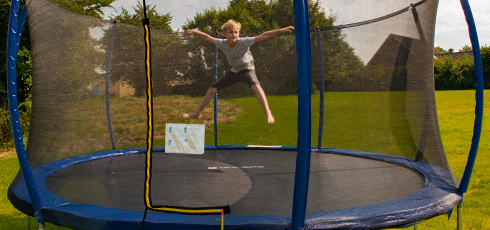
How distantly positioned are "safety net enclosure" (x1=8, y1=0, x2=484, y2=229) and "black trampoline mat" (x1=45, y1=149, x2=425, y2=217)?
0.01m

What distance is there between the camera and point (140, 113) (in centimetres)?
238

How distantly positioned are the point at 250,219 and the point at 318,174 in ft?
3.48

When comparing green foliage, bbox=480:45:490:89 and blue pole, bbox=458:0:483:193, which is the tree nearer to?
blue pole, bbox=458:0:483:193

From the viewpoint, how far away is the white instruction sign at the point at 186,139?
1.56 meters

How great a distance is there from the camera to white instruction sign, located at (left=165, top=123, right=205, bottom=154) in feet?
5.11

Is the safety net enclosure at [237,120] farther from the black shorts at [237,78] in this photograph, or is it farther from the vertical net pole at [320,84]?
the black shorts at [237,78]

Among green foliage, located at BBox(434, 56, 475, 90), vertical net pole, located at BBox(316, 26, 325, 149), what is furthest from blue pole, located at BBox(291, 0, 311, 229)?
green foliage, located at BBox(434, 56, 475, 90)

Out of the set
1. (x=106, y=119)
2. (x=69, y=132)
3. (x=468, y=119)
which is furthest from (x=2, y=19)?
(x=468, y=119)

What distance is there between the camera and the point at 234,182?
208cm

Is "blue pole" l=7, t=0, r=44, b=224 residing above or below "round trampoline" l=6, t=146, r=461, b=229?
above

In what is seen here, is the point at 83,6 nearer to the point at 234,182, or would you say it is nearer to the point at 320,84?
the point at 234,182

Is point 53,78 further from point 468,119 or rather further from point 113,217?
point 468,119

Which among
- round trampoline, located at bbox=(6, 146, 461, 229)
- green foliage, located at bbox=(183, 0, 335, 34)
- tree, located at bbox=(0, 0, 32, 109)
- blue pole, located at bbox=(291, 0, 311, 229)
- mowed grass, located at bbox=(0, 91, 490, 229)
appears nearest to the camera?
blue pole, located at bbox=(291, 0, 311, 229)

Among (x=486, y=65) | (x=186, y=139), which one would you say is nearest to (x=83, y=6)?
(x=186, y=139)
